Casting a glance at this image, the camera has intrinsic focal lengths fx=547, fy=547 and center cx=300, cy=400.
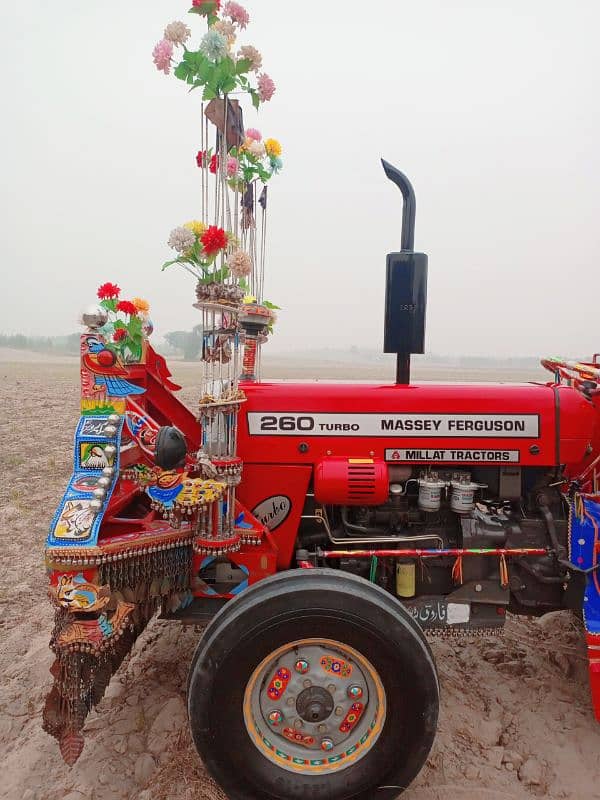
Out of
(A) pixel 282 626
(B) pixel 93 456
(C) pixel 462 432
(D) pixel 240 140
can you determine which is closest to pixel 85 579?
(B) pixel 93 456

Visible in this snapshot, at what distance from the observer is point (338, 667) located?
2.40 m

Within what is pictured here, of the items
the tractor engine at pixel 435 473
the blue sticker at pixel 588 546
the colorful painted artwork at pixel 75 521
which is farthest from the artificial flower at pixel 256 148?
the blue sticker at pixel 588 546

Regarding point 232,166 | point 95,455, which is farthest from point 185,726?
point 232,166

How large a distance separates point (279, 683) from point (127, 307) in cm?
228

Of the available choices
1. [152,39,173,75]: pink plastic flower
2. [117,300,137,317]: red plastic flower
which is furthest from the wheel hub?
Answer: [152,39,173,75]: pink plastic flower

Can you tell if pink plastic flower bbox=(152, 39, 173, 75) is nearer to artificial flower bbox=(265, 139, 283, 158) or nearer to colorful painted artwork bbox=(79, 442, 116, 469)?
artificial flower bbox=(265, 139, 283, 158)

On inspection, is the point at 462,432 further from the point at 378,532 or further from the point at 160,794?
the point at 160,794

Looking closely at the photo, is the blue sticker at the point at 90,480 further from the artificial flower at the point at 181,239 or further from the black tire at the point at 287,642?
the artificial flower at the point at 181,239

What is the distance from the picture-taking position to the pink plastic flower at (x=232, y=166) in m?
3.00

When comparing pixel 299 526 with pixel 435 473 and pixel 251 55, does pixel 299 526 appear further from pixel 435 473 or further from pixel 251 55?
pixel 251 55

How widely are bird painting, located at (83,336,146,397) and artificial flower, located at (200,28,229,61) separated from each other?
1.47 meters

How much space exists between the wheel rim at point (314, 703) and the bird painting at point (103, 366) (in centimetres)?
147

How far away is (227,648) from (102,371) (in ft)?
4.62

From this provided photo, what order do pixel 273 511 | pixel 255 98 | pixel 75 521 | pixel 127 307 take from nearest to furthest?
pixel 75 521 → pixel 255 98 → pixel 273 511 → pixel 127 307
